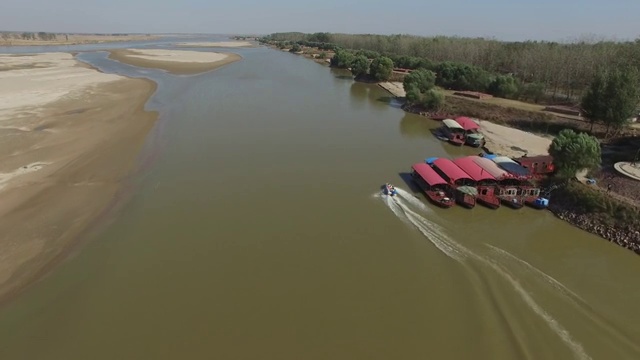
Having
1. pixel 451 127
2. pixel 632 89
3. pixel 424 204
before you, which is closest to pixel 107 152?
pixel 424 204

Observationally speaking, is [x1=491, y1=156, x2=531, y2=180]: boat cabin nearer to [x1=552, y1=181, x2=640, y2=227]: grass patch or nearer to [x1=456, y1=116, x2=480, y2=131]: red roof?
[x1=552, y1=181, x2=640, y2=227]: grass patch

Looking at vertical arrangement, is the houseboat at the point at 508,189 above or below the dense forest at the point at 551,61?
below

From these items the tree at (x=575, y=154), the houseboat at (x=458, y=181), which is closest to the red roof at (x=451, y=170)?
the houseboat at (x=458, y=181)


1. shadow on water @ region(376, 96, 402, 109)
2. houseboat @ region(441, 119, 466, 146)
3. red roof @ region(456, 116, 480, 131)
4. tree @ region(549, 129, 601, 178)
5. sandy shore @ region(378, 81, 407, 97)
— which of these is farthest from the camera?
sandy shore @ region(378, 81, 407, 97)

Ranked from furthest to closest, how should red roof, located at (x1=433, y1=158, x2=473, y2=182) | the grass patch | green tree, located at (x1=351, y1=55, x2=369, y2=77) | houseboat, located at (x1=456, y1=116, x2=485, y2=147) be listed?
1. green tree, located at (x1=351, y1=55, x2=369, y2=77)
2. houseboat, located at (x1=456, y1=116, x2=485, y2=147)
3. red roof, located at (x1=433, y1=158, x2=473, y2=182)
4. the grass patch

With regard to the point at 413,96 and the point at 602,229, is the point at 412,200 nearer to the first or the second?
the point at 602,229

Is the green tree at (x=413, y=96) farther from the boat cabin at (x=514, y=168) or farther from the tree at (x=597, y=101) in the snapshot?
the boat cabin at (x=514, y=168)

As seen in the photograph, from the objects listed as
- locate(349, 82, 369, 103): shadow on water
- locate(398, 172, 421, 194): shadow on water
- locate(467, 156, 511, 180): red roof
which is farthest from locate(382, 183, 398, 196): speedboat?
locate(349, 82, 369, 103): shadow on water
